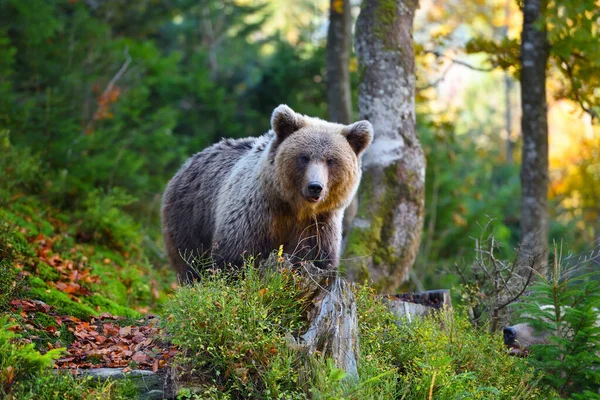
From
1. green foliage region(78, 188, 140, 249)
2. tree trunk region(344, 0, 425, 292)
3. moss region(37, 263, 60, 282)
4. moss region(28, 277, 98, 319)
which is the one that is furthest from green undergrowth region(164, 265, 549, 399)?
green foliage region(78, 188, 140, 249)

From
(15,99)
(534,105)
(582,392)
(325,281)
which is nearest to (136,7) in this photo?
(15,99)

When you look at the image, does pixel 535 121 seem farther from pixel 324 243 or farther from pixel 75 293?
pixel 75 293

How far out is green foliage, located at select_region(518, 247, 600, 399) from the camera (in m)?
5.56

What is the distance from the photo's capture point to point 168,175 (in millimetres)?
15375

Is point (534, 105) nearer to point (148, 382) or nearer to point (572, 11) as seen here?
point (572, 11)

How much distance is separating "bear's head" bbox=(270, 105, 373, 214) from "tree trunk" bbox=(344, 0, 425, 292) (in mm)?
1453

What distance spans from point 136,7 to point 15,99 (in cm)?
658

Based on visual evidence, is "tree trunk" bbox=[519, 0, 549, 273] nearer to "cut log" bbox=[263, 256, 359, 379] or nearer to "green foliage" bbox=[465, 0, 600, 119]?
"green foliage" bbox=[465, 0, 600, 119]

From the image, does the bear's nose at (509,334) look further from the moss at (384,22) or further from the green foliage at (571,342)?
the moss at (384,22)

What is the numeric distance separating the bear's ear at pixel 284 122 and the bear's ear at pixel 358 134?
0.48 meters

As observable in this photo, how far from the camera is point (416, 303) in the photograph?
7.19 metres

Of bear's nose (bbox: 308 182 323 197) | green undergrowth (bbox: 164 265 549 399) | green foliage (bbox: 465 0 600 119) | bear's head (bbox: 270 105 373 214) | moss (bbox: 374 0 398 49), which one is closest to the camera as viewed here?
green undergrowth (bbox: 164 265 549 399)

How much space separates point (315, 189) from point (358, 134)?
0.96m

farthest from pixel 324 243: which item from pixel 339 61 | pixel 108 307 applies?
pixel 339 61
